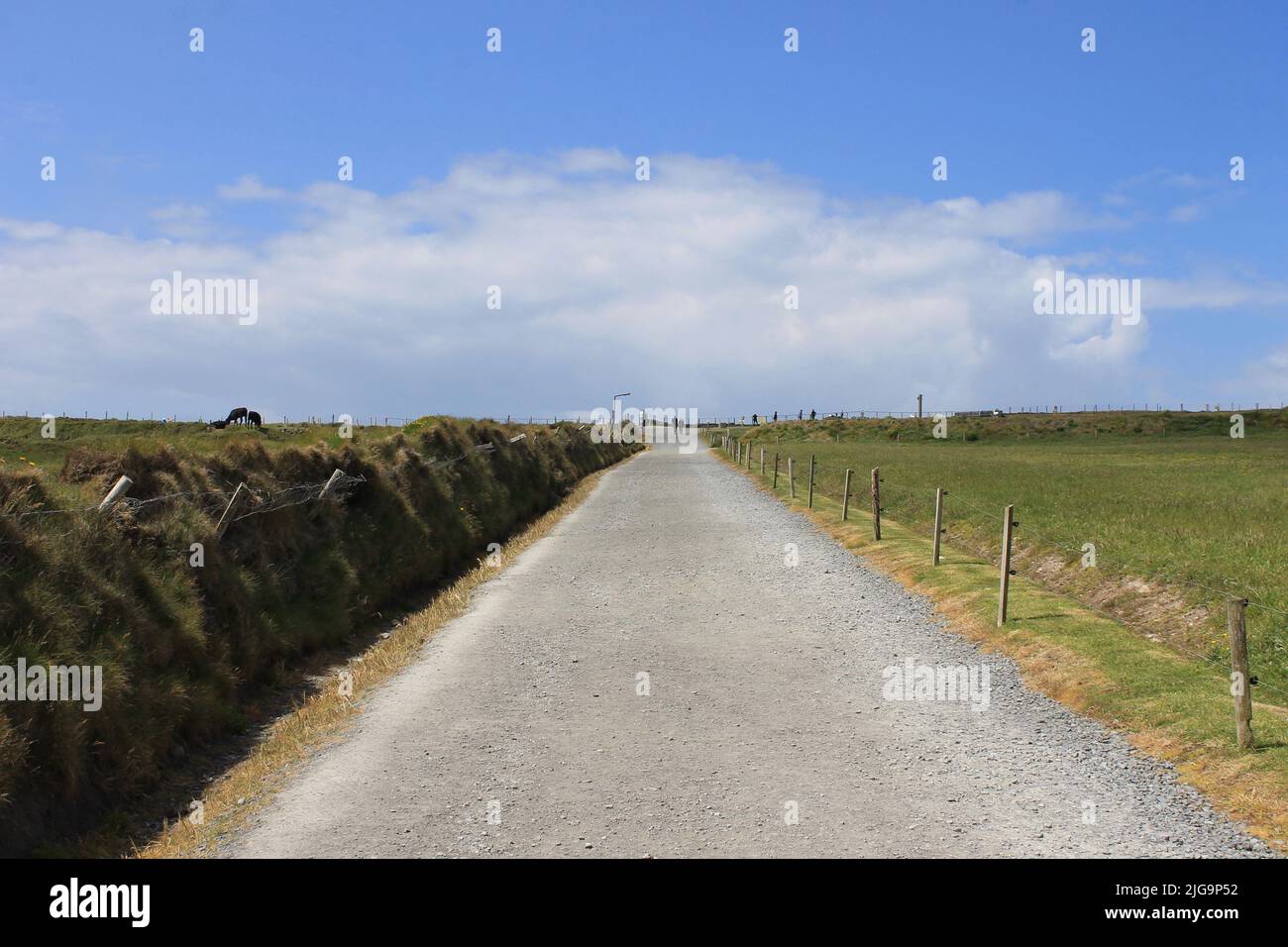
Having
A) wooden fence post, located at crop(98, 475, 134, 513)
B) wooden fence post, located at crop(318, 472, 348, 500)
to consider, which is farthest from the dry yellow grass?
wooden fence post, located at crop(98, 475, 134, 513)

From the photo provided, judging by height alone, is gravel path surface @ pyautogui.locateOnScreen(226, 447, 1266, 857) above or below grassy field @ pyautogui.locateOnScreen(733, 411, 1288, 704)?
below

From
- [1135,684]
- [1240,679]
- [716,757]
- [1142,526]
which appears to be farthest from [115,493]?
[1142,526]

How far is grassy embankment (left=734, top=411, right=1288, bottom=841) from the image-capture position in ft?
25.3

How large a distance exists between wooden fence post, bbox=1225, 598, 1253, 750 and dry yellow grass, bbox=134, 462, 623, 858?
788 cm

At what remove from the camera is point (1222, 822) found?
610 centimetres

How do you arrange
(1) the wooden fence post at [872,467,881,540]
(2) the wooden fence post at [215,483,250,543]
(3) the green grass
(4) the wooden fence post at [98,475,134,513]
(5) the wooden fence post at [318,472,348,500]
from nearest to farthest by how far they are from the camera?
(3) the green grass < (4) the wooden fence post at [98,475,134,513] < (2) the wooden fence post at [215,483,250,543] < (5) the wooden fence post at [318,472,348,500] < (1) the wooden fence post at [872,467,881,540]

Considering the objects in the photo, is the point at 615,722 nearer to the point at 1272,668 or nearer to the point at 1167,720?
the point at 1167,720

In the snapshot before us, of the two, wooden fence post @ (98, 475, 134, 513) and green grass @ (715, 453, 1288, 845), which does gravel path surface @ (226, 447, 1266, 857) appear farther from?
wooden fence post @ (98, 475, 134, 513)

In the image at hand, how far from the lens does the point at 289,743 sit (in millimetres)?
8773

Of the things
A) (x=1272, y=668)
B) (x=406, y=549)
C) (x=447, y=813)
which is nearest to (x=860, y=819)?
(x=447, y=813)

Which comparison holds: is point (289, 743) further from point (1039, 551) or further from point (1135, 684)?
point (1039, 551)

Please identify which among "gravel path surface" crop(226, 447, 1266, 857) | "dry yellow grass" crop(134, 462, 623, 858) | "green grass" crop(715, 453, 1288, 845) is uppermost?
"green grass" crop(715, 453, 1288, 845)

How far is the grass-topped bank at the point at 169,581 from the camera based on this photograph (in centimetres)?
757

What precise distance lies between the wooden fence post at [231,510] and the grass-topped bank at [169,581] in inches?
6.8
